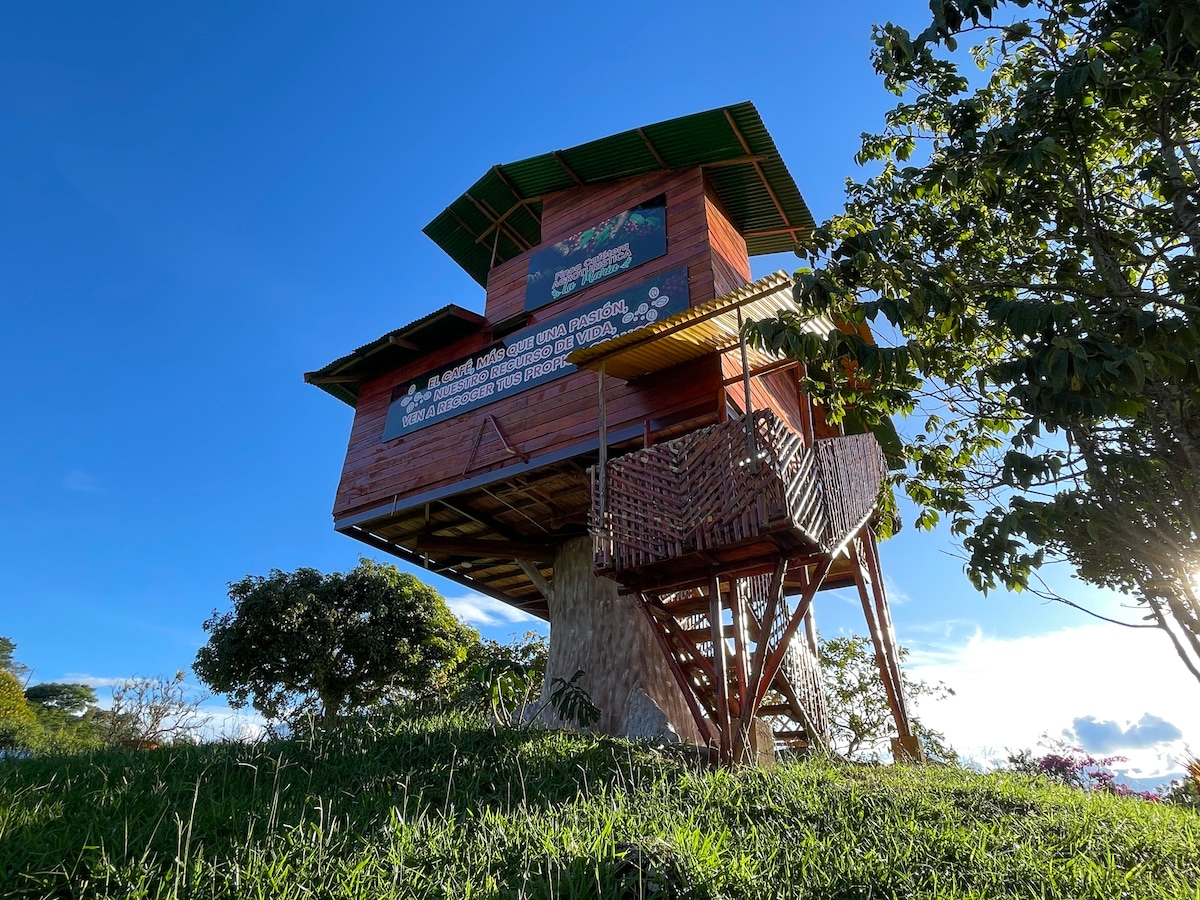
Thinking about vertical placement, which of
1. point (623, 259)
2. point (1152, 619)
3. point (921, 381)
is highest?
point (623, 259)

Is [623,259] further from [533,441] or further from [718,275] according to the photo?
[533,441]

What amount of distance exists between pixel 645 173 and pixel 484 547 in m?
6.87

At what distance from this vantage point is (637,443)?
9.80 m

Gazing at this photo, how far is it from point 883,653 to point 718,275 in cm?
583

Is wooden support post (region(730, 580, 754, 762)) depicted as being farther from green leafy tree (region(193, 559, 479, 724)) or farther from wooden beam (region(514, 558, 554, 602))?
green leafy tree (region(193, 559, 479, 724))

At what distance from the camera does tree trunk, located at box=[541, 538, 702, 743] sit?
9953 mm

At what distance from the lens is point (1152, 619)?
4598mm

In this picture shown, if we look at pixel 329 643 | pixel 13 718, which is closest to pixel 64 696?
pixel 13 718

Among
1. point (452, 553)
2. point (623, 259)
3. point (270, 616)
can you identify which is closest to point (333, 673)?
point (270, 616)

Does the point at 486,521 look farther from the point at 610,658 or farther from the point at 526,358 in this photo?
the point at 610,658

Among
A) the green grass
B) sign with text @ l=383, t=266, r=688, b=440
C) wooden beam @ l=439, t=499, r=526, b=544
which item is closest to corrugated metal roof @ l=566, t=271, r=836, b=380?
sign with text @ l=383, t=266, r=688, b=440

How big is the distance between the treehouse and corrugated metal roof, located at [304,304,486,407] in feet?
0.15

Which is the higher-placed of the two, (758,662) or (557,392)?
(557,392)

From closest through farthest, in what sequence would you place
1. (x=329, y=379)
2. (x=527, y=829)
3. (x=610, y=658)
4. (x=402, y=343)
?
(x=527, y=829) < (x=610, y=658) < (x=402, y=343) < (x=329, y=379)
